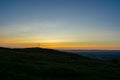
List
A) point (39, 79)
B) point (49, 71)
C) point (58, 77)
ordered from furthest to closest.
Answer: point (49, 71)
point (58, 77)
point (39, 79)

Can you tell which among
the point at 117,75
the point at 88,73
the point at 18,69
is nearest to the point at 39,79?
the point at 18,69

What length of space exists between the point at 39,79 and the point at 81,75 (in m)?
6.42

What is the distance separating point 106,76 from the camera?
1131 inches

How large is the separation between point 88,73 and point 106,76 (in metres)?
2.49

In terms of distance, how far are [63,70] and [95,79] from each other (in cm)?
547

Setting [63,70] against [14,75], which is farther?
[63,70]

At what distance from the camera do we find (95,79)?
2619cm

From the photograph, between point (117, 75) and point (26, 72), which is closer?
point (26, 72)

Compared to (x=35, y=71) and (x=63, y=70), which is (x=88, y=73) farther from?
(x=35, y=71)

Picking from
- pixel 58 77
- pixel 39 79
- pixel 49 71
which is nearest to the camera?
pixel 39 79

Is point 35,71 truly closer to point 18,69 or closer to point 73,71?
point 18,69

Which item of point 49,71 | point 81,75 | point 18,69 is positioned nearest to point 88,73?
point 81,75

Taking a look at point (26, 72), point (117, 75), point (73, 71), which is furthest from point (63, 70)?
point (117, 75)

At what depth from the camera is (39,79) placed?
24.7 metres
